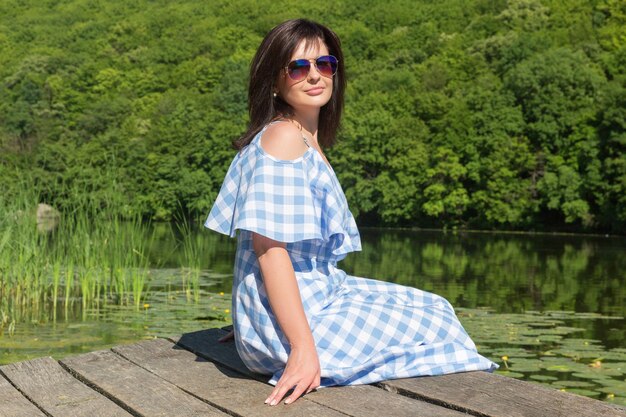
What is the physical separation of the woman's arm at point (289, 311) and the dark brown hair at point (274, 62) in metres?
0.35

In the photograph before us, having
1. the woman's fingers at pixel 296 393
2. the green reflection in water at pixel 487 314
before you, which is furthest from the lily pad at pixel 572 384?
the woman's fingers at pixel 296 393

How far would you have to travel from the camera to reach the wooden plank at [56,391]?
6.81 ft

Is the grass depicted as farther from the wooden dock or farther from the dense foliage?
the dense foliage

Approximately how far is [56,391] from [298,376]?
0.58m

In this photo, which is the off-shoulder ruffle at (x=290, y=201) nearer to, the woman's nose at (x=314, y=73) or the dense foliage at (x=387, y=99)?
the woman's nose at (x=314, y=73)

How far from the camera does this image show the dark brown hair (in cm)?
238

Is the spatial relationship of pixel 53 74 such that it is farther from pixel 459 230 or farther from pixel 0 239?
pixel 0 239

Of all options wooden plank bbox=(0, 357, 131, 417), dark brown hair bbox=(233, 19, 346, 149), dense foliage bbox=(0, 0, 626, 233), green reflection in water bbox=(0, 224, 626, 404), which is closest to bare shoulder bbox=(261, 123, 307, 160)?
dark brown hair bbox=(233, 19, 346, 149)

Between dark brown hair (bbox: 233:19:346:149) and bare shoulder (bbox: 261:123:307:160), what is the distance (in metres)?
0.11

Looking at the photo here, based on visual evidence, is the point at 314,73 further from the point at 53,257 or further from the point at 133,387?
the point at 53,257

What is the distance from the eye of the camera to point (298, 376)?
211cm

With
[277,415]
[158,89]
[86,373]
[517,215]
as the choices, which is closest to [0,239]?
[86,373]

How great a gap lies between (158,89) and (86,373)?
57.4 m

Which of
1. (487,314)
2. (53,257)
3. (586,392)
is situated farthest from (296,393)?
(487,314)
